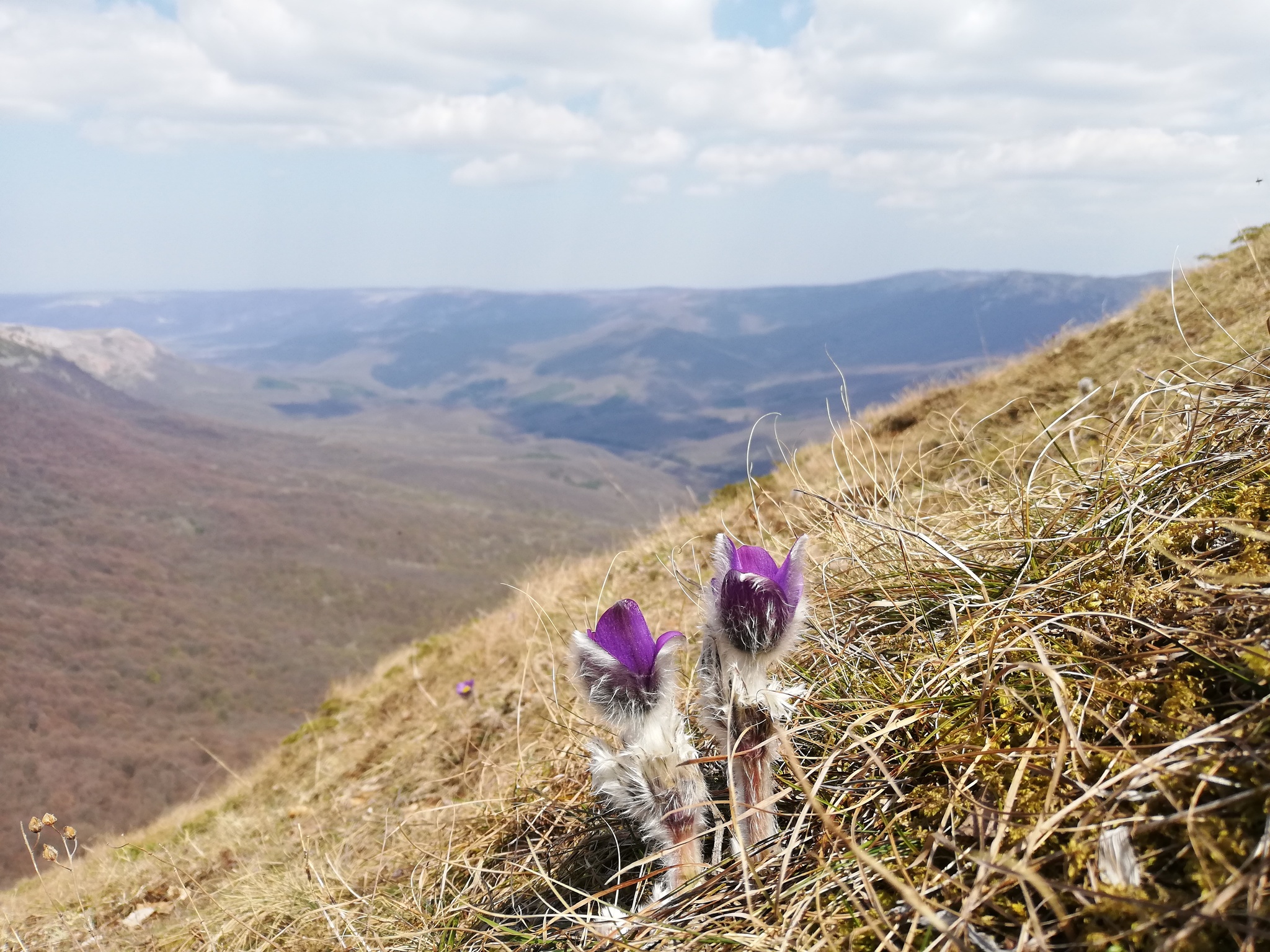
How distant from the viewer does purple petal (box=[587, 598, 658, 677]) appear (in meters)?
1.36

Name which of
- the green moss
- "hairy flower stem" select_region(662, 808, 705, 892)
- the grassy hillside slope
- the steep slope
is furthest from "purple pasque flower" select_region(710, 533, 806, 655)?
the steep slope

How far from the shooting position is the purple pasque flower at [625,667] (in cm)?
135

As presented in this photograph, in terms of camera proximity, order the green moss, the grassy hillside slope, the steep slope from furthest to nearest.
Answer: the steep slope, the green moss, the grassy hillside slope

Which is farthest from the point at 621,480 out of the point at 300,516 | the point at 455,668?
the point at 455,668

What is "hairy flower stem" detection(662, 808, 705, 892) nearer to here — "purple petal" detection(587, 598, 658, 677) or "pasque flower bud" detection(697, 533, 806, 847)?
"pasque flower bud" detection(697, 533, 806, 847)

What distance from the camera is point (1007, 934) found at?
3.51 feet

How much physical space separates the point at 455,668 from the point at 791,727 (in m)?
5.78

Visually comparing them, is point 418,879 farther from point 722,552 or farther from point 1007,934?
point 1007,934

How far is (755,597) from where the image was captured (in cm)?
130

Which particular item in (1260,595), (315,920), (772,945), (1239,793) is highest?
(1260,595)

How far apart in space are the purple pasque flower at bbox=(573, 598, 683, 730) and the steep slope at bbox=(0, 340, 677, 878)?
10.7m

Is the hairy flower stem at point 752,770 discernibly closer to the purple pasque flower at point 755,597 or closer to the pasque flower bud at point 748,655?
the pasque flower bud at point 748,655

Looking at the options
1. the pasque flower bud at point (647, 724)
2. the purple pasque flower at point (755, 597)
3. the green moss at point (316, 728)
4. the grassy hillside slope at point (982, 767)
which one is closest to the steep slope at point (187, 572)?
the green moss at point (316, 728)

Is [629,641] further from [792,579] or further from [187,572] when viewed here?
[187,572]
